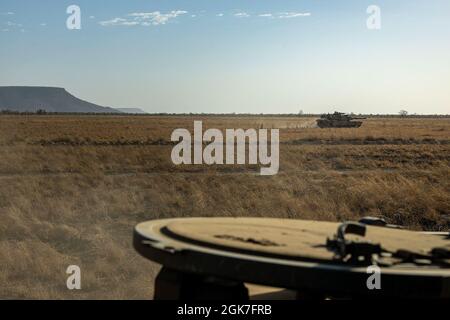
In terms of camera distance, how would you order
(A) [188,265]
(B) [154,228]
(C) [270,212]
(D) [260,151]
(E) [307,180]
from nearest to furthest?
(A) [188,265] < (B) [154,228] < (C) [270,212] < (E) [307,180] < (D) [260,151]

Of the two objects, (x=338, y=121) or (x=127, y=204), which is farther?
(x=338, y=121)

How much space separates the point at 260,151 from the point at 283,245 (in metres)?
24.3

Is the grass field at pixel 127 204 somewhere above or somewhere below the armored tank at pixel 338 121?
below

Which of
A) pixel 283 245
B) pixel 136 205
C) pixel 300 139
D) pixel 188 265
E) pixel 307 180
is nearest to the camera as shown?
pixel 188 265

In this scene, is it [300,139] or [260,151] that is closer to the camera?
[260,151]

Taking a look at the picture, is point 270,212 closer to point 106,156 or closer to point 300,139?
point 106,156

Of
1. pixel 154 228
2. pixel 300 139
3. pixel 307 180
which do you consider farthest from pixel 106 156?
pixel 154 228

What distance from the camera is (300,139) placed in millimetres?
38969

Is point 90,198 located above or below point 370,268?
below

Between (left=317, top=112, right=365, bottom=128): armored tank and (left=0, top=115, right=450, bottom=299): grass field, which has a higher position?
(left=317, top=112, right=365, bottom=128): armored tank

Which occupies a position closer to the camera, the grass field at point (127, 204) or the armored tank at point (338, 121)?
the grass field at point (127, 204)

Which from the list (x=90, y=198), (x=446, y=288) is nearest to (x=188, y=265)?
(x=446, y=288)

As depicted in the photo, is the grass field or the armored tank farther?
the armored tank

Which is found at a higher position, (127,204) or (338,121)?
(338,121)
